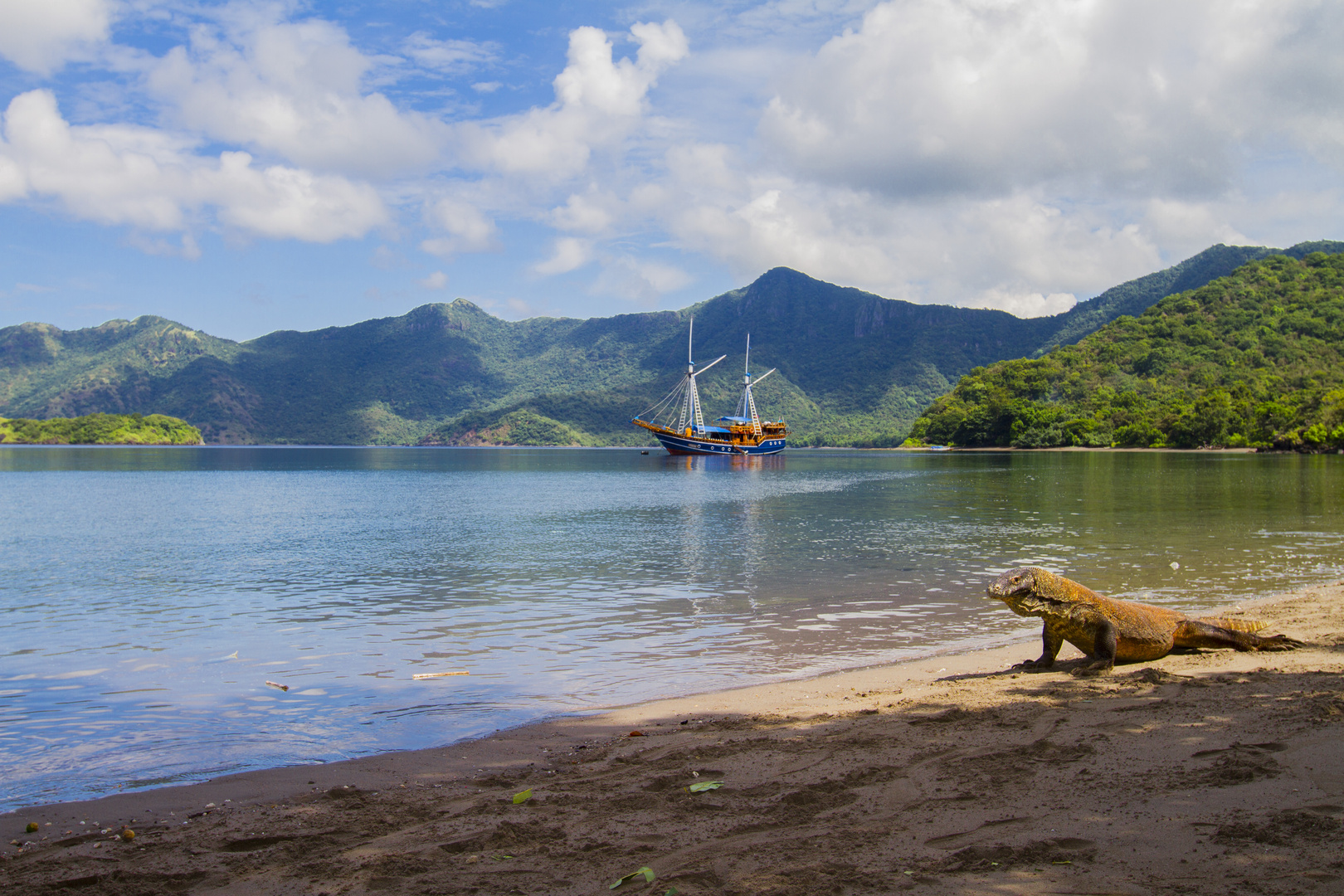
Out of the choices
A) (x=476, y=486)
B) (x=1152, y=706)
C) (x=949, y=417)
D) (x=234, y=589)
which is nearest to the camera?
(x=1152, y=706)

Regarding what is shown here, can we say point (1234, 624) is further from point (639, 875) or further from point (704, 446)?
point (704, 446)

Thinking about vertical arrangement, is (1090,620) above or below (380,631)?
above

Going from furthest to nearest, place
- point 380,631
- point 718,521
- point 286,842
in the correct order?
1. point 718,521
2. point 380,631
3. point 286,842

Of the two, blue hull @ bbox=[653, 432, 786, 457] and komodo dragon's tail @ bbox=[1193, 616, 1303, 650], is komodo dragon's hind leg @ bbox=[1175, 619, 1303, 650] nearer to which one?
komodo dragon's tail @ bbox=[1193, 616, 1303, 650]

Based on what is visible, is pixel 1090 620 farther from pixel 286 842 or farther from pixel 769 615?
pixel 286 842

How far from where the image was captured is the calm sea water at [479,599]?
8742 millimetres

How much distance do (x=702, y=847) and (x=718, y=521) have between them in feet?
96.2

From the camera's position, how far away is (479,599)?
16.8 meters

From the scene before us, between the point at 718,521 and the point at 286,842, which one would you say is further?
the point at 718,521

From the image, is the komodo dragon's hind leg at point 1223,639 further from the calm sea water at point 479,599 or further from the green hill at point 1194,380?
the green hill at point 1194,380

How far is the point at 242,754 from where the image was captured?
7.54 m

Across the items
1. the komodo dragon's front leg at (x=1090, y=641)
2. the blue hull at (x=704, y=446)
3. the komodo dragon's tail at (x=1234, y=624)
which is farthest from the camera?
the blue hull at (x=704, y=446)

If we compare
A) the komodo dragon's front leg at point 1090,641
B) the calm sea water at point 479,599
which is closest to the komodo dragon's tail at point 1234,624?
the komodo dragon's front leg at point 1090,641

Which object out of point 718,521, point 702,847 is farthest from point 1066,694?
point 718,521
